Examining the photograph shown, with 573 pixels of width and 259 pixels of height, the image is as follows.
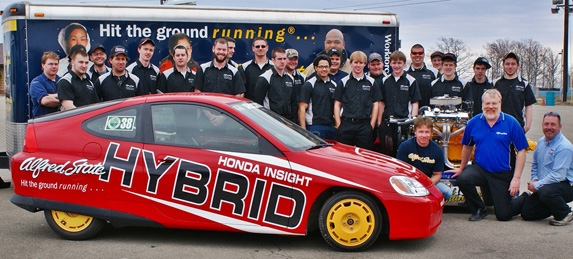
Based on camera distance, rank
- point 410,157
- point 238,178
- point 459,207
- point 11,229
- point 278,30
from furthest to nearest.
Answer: point 278,30 → point 459,207 → point 410,157 → point 11,229 → point 238,178

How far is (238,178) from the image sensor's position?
5344 mm

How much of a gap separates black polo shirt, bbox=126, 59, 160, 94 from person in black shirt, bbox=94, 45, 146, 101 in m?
0.21

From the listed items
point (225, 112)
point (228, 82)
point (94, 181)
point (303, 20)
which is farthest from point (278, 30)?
point (94, 181)

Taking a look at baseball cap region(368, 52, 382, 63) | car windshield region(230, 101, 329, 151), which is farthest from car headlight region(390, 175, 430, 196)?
baseball cap region(368, 52, 382, 63)

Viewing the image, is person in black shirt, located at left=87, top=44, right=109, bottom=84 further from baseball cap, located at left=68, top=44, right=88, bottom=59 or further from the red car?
the red car

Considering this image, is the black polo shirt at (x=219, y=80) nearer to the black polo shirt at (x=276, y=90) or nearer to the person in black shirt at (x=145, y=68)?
the black polo shirt at (x=276, y=90)

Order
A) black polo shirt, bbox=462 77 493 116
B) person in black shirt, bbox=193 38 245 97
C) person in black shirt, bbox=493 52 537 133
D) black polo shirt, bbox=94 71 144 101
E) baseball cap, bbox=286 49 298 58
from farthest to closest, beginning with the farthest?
baseball cap, bbox=286 49 298 58
black polo shirt, bbox=462 77 493 116
person in black shirt, bbox=493 52 537 133
person in black shirt, bbox=193 38 245 97
black polo shirt, bbox=94 71 144 101

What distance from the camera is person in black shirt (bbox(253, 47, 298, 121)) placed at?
8.64 meters

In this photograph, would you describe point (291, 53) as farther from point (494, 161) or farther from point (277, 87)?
point (494, 161)

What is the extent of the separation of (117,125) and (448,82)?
5.14m

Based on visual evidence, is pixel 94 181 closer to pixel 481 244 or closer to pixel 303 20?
pixel 481 244

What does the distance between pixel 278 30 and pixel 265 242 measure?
4.34 metres

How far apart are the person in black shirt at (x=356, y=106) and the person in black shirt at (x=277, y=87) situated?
0.72m

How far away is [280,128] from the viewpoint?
18.9ft
